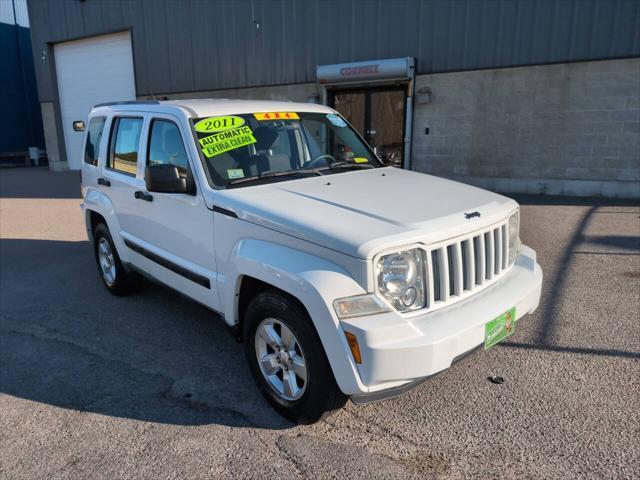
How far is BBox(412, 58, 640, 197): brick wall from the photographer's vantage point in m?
9.88

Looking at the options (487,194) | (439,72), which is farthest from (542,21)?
(487,194)

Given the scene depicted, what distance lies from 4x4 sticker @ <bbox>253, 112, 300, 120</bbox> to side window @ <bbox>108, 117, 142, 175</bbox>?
3.72ft

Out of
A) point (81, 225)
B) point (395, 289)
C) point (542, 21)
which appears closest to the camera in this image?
point (395, 289)

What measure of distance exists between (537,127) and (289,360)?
31.8ft

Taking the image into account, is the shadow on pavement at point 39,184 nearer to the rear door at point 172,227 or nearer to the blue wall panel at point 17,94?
the blue wall panel at point 17,94

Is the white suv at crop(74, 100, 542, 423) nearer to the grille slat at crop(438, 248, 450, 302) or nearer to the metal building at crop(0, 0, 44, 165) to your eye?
the grille slat at crop(438, 248, 450, 302)

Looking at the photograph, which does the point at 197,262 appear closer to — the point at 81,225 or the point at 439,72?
the point at 81,225

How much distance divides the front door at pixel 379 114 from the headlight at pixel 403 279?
32.2 feet

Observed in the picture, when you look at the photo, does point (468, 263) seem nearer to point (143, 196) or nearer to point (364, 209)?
point (364, 209)

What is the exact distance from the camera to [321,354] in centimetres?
256

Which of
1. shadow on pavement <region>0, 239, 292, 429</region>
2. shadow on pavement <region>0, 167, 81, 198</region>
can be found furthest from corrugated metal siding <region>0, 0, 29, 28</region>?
shadow on pavement <region>0, 239, 292, 429</region>

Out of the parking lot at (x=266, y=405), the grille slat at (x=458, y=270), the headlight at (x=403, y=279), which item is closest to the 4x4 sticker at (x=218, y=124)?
the parking lot at (x=266, y=405)

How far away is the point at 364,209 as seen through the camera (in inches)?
114

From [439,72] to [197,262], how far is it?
950 cm
